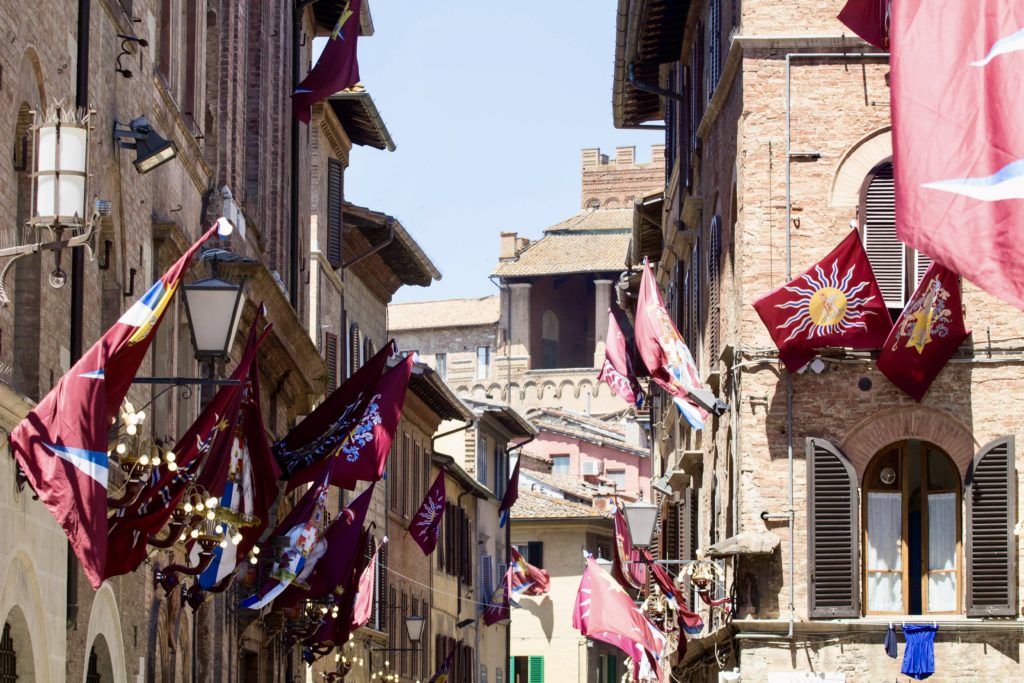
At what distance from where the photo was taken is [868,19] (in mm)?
23453

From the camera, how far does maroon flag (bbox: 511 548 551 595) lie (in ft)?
209

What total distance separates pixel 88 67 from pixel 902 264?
463 inches

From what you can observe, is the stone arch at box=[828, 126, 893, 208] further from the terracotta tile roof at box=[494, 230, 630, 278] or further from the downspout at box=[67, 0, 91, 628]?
the terracotta tile roof at box=[494, 230, 630, 278]

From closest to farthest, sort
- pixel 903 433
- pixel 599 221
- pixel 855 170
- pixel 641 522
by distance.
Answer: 1. pixel 903 433
2. pixel 855 170
3. pixel 641 522
4. pixel 599 221

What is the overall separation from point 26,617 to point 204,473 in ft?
5.43

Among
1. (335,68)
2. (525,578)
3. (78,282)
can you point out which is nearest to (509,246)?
(525,578)

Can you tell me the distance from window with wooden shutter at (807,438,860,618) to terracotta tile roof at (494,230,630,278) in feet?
249

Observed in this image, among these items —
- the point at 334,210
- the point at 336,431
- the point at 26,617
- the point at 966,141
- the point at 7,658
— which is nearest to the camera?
the point at 966,141

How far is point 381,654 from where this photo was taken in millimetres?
46562

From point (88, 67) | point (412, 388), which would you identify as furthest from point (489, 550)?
point (88, 67)

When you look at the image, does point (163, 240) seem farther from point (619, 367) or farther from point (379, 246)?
point (379, 246)

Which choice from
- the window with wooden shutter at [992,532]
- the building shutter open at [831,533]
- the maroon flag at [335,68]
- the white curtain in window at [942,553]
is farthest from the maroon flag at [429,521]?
the window with wooden shutter at [992,532]

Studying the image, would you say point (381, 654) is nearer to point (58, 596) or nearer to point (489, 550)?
point (489, 550)

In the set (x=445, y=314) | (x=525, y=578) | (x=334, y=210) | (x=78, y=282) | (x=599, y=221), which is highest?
(x=599, y=221)
